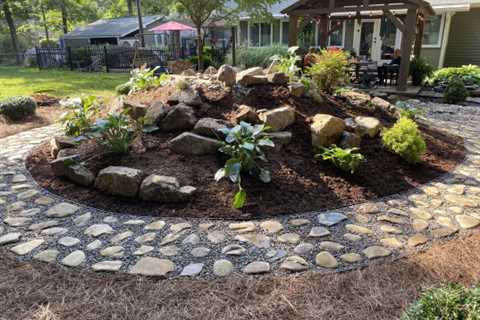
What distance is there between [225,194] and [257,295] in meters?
1.26

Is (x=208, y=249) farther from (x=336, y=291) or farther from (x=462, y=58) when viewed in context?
(x=462, y=58)

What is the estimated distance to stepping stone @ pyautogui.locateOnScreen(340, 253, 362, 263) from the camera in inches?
96.9

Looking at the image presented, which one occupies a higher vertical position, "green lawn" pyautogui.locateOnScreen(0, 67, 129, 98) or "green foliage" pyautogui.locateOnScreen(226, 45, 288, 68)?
"green foliage" pyautogui.locateOnScreen(226, 45, 288, 68)

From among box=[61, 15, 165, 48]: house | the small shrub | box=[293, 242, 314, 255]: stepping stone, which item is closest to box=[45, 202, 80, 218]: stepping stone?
box=[293, 242, 314, 255]: stepping stone

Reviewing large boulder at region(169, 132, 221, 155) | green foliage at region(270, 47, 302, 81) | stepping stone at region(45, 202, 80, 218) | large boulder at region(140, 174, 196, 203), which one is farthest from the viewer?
green foliage at region(270, 47, 302, 81)

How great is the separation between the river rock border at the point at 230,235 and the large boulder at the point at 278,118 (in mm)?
1341

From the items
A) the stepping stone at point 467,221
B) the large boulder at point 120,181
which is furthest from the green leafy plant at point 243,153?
the stepping stone at point 467,221

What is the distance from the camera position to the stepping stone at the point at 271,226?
9.18 ft

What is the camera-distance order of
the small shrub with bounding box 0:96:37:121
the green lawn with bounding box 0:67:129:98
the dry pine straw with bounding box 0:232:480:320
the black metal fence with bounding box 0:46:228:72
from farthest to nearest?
the black metal fence with bounding box 0:46:228:72
the green lawn with bounding box 0:67:129:98
the small shrub with bounding box 0:96:37:121
the dry pine straw with bounding box 0:232:480:320

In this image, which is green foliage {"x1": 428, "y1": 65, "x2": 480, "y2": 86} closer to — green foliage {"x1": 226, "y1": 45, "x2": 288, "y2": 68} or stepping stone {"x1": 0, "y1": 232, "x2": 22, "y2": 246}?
green foliage {"x1": 226, "y1": 45, "x2": 288, "y2": 68}

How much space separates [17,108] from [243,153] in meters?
5.34

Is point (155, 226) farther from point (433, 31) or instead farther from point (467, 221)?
point (433, 31)

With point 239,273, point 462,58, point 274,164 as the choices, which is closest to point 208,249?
point 239,273

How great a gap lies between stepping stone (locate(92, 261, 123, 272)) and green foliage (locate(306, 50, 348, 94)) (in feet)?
12.3
